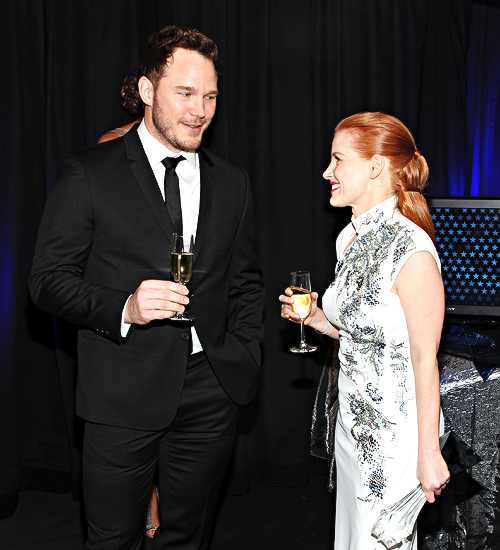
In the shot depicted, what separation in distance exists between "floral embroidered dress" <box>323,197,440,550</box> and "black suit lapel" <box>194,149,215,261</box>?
20.5 inches

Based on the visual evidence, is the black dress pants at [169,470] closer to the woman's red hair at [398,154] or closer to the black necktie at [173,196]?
the black necktie at [173,196]

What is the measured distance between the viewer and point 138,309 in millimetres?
1901

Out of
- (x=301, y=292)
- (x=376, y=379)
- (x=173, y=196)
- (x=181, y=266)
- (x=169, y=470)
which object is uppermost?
(x=173, y=196)

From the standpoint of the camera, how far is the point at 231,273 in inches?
98.2

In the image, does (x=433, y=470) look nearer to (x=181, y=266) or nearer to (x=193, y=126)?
(x=181, y=266)

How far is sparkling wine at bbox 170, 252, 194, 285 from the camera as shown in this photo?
1.91 m

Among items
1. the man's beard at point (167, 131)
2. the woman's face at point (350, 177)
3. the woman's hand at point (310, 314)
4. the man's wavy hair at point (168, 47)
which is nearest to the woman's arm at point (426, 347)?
the woman's face at point (350, 177)

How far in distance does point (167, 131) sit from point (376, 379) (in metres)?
1.09

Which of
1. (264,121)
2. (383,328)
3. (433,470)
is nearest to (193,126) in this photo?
(383,328)

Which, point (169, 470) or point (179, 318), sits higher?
point (179, 318)

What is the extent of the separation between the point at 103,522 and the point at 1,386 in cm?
160

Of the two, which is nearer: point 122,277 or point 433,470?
point 433,470

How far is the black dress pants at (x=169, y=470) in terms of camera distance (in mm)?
2152

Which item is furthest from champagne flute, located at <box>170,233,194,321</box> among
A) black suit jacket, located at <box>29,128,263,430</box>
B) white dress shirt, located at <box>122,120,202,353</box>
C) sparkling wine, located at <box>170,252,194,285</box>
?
white dress shirt, located at <box>122,120,202,353</box>
